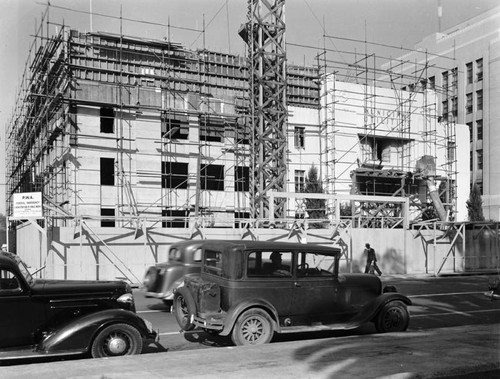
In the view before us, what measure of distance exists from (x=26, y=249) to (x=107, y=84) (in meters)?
9.97

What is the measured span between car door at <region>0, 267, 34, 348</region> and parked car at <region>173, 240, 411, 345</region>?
259 cm

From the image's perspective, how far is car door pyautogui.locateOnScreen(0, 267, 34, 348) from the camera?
699cm

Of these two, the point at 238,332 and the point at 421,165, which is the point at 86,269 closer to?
the point at 238,332

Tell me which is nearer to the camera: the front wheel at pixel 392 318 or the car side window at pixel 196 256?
the front wheel at pixel 392 318

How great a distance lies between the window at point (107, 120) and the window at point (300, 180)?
12.4 meters

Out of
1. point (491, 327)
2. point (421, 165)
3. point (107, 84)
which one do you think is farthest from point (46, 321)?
point (421, 165)

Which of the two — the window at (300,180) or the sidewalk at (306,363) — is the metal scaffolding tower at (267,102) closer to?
A: the window at (300,180)

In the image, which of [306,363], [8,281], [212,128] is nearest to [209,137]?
[212,128]

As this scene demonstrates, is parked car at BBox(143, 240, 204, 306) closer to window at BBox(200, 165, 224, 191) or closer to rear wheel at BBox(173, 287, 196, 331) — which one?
rear wheel at BBox(173, 287, 196, 331)

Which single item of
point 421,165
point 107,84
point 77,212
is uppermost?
point 107,84

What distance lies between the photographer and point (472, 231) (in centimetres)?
2702

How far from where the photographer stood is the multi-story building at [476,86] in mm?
48250

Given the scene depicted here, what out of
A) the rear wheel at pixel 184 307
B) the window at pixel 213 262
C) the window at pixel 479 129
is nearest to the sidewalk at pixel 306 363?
the rear wheel at pixel 184 307

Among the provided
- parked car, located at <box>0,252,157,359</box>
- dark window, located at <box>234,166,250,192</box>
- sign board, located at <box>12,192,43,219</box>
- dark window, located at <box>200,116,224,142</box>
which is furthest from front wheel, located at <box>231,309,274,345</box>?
dark window, located at <box>200,116,224,142</box>
